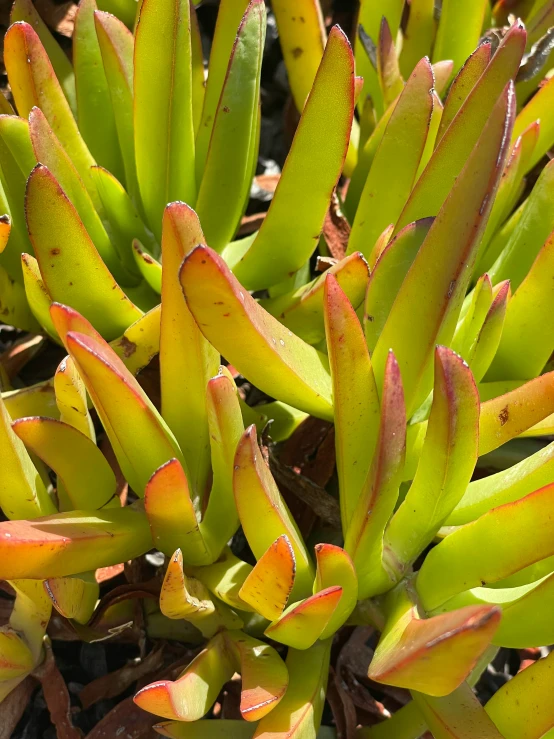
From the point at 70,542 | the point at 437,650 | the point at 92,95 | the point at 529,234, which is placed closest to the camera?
the point at 437,650

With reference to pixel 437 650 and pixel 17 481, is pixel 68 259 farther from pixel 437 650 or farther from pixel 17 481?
pixel 437 650

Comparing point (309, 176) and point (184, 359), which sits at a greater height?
point (309, 176)

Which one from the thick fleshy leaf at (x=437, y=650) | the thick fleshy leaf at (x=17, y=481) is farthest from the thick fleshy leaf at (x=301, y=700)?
the thick fleshy leaf at (x=17, y=481)

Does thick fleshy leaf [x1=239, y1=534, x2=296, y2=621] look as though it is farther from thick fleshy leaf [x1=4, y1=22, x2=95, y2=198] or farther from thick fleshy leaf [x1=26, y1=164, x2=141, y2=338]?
thick fleshy leaf [x1=4, y1=22, x2=95, y2=198]

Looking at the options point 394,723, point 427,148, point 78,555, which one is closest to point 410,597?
point 394,723

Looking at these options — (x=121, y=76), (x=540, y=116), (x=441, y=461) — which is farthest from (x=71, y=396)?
(x=540, y=116)

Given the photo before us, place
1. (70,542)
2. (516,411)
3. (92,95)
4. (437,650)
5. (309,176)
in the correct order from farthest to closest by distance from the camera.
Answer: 1. (92,95)
2. (309,176)
3. (516,411)
4. (70,542)
5. (437,650)

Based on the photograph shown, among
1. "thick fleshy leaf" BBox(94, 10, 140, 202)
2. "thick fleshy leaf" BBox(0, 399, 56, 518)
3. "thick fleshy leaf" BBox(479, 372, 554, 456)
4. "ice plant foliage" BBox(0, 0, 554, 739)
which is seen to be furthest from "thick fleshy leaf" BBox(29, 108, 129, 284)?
"thick fleshy leaf" BBox(479, 372, 554, 456)
